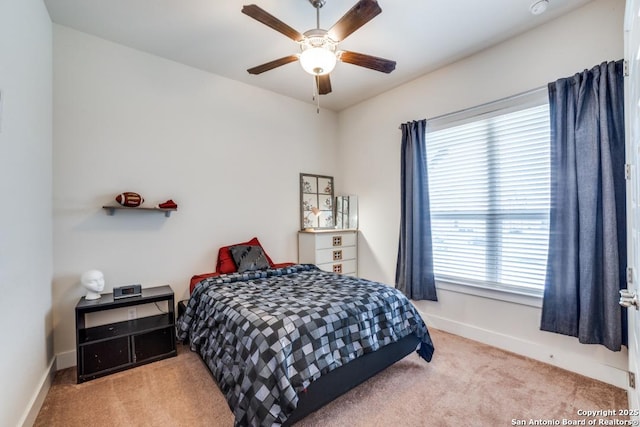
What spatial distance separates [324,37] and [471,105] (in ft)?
5.96

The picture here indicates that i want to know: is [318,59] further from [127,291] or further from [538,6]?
[127,291]

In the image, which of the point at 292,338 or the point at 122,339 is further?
the point at 122,339

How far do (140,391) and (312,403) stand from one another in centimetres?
132

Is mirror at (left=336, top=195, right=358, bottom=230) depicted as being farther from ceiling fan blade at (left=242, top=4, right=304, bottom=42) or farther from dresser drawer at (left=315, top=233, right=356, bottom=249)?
ceiling fan blade at (left=242, top=4, right=304, bottom=42)

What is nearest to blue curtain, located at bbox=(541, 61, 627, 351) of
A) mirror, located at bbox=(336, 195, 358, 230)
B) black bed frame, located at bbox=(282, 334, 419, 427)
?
black bed frame, located at bbox=(282, 334, 419, 427)

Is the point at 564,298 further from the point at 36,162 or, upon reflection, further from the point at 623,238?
the point at 36,162

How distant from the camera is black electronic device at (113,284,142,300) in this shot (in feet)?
8.20

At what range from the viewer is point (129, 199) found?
8.66ft

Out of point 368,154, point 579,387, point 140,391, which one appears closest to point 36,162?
point 140,391

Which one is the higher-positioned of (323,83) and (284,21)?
(284,21)

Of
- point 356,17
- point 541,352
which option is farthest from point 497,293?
point 356,17

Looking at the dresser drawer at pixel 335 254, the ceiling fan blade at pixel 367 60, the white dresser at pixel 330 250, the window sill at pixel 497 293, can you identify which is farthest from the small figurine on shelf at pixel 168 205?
the window sill at pixel 497 293

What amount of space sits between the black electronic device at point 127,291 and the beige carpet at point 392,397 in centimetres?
61

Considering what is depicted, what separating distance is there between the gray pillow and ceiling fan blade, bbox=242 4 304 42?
218 centimetres
